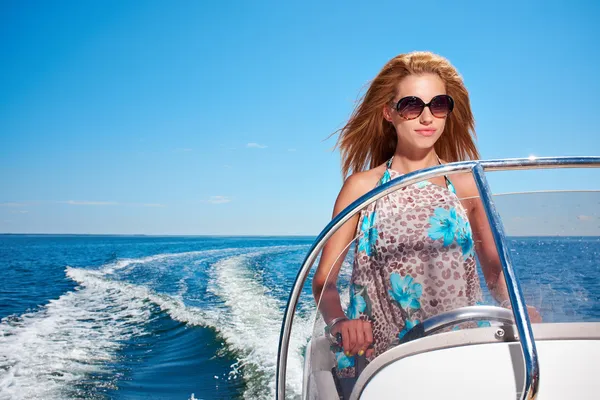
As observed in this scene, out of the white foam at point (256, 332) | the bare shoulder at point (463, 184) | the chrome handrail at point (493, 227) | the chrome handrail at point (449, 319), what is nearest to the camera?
the chrome handrail at point (493, 227)

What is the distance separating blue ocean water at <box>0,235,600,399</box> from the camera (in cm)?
107

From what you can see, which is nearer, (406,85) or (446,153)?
(406,85)

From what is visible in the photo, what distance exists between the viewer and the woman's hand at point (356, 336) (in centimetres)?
104

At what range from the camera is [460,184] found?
5.32 feet

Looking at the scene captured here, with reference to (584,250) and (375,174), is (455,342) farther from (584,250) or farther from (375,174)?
(375,174)

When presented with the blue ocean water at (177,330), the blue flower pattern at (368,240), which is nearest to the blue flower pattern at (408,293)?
the blue flower pattern at (368,240)

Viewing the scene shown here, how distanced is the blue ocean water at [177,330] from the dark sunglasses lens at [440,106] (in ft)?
2.29

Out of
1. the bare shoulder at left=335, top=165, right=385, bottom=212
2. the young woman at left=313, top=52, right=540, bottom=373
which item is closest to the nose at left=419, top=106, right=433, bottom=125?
the bare shoulder at left=335, top=165, right=385, bottom=212

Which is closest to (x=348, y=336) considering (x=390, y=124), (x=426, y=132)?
(x=426, y=132)

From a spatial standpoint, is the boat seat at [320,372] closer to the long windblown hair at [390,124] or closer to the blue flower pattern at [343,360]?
the blue flower pattern at [343,360]

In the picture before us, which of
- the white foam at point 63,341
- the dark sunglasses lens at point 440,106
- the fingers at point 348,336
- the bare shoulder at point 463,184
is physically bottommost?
the white foam at point 63,341

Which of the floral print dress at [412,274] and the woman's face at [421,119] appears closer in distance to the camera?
the floral print dress at [412,274]

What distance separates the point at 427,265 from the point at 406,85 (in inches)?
35.2

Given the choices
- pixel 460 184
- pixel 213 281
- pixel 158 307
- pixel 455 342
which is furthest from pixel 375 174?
pixel 213 281
